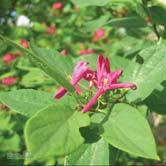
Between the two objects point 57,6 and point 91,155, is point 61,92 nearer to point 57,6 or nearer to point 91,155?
point 91,155

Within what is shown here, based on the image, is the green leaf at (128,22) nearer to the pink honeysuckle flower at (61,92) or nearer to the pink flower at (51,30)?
the pink honeysuckle flower at (61,92)

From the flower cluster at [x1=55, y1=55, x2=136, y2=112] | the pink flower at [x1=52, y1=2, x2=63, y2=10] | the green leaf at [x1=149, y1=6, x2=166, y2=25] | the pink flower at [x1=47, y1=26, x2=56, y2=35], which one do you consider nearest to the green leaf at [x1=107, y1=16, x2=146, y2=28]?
the green leaf at [x1=149, y1=6, x2=166, y2=25]

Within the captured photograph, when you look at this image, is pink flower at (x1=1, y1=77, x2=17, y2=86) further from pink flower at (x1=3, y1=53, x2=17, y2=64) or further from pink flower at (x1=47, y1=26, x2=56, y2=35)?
pink flower at (x1=47, y1=26, x2=56, y2=35)

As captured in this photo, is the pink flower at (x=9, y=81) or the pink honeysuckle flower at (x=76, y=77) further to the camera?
the pink flower at (x=9, y=81)

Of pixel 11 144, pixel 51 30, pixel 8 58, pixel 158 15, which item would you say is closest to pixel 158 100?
pixel 158 15

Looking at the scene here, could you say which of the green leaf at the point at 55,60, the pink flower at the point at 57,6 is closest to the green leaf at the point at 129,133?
the green leaf at the point at 55,60

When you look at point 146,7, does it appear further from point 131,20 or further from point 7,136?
point 7,136
